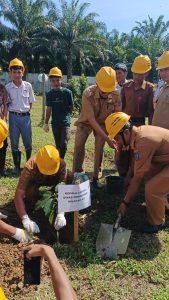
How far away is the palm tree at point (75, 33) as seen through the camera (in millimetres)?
32188

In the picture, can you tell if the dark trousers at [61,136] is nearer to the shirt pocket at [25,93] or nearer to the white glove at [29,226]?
the shirt pocket at [25,93]

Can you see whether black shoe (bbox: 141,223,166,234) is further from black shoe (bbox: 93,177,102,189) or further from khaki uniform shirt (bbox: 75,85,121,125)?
khaki uniform shirt (bbox: 75,85,121,125)

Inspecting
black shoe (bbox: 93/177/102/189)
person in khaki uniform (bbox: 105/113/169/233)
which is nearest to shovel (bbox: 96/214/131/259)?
person in khaki uniform (bbox: 105/113/169/233)

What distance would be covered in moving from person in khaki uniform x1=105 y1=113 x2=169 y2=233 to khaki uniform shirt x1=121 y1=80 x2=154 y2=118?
151 cm

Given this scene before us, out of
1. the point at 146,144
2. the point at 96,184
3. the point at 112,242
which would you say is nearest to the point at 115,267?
the point at 112,242

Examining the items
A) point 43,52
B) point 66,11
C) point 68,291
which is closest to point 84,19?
point 66,11

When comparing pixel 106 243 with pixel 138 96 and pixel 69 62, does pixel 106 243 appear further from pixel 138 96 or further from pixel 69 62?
pixel 69 62

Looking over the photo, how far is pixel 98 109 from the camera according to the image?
18.3 ft

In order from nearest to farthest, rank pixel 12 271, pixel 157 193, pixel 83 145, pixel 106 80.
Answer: pixel 12 271
pixel 157 193
pixel 106 80
pixel 83 145

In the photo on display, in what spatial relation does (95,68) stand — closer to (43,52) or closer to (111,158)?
(43,52)

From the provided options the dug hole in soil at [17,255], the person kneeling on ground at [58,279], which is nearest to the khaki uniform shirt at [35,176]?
the dug hole in soil at [17,255]

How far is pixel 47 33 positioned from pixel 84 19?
3.29 metres

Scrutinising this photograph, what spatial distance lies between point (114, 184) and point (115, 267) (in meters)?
1.68

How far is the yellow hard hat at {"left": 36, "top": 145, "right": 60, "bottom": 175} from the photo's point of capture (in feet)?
13.8
